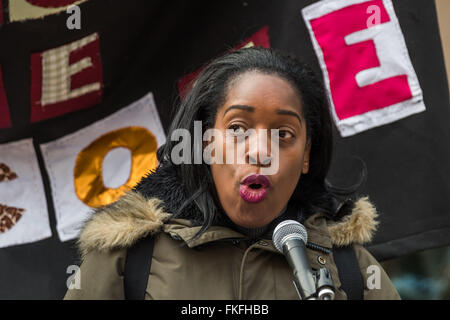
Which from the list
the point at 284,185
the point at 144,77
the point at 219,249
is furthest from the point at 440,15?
the point at 219,249

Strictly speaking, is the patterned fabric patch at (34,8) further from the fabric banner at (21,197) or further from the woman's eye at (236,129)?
the woman's eye at (236,129)

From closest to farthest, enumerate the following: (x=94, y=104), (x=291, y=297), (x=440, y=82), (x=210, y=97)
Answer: (x=291, y=297) → (x=210, y=97) → (x=440, y=82) → (x=94, y=104)

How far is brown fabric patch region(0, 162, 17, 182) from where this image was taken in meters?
2.80

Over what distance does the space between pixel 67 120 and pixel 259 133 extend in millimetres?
1412

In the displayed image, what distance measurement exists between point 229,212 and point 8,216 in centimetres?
149

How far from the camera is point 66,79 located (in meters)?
2.77

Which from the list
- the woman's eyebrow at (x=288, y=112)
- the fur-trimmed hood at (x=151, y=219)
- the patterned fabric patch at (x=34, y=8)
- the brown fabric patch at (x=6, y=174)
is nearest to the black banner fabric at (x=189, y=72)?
the patterned fabric patch at (x=34, y=8)

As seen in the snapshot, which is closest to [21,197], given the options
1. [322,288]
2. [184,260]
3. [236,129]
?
[184,260]

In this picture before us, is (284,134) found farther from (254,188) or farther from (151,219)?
(151,219)

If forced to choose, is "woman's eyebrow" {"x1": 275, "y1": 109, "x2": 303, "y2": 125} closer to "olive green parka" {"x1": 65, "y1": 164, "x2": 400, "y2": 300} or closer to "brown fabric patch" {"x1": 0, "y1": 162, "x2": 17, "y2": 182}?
"olive green parka" {"x1": 65, "y1": 164, "x2": 400, "y2": 300}

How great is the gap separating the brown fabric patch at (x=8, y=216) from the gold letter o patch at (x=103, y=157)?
0.30 m

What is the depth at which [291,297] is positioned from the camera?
1.75 metres

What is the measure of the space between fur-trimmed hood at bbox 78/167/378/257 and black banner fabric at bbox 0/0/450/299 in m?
0.54

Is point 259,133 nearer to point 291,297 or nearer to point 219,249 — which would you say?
point 219,249
